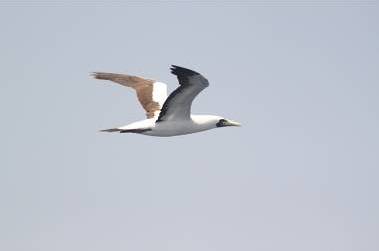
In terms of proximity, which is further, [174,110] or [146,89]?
[146,89]

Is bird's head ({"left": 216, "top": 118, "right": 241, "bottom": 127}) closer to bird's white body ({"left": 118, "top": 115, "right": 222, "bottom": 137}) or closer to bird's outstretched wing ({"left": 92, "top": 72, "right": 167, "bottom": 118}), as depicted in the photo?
bird's white body ({"left": 118, "top": 115, "right": 222, "bottom": 137})

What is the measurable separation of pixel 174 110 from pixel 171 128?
3.27ft

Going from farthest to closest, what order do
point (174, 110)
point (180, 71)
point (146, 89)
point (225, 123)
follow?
point (146, 89) → point (225, 123) → point (174, 110) → point (180, 71)

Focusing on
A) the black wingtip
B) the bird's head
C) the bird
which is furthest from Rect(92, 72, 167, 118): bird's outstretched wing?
the black wingtip

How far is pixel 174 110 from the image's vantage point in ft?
90.2

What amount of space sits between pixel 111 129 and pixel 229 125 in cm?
514

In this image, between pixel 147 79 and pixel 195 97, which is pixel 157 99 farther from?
pixel 195 97

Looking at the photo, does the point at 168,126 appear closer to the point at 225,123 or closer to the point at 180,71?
the point at 225,123

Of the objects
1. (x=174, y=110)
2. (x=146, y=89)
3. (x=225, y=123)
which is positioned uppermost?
(x=146, y=89)

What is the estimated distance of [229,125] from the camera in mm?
30297

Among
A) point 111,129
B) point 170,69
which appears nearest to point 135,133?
point 111,129

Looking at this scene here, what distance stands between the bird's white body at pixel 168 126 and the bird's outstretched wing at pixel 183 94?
0.73 feet

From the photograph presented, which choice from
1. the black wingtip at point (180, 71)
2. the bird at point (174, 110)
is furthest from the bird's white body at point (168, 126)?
the black wingtip at point (180, 71)

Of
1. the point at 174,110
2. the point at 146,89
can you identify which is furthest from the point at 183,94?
the point at 146,89
